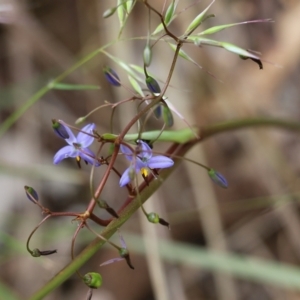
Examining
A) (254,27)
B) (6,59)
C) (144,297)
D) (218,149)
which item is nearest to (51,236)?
(144,297)

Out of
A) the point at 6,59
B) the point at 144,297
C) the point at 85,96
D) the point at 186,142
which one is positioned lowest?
the point at 144,297

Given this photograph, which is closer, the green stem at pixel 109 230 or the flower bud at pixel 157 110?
the green stem at pixel 109 230

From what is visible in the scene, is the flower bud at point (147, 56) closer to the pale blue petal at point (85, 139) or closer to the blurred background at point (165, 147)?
the pale blue petal at point (85, 139)

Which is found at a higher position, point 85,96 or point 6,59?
point 6,59

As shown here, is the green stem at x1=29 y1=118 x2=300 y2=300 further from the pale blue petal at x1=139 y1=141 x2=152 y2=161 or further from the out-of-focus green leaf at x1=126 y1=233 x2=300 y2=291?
the out-of-focus green leaf at x1=126 y1=233 x2=300 y2=291

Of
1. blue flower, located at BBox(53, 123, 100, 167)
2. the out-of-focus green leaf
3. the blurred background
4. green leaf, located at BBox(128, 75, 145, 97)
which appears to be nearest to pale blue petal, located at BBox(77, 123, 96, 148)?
blue flower, located at BBox(53, 123, 100, 167)

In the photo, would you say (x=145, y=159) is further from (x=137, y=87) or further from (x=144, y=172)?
(x=137, y=87)

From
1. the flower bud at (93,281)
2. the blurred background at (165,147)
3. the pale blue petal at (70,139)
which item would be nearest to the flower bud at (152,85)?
the pale blue petal at (70,139)

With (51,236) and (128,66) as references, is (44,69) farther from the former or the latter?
(128,66)
